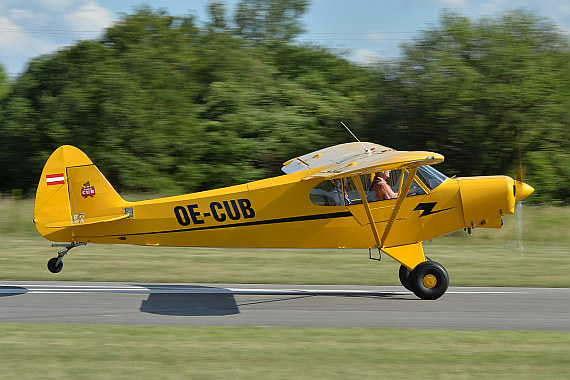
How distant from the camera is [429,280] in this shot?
1034 cm

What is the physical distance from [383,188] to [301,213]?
1344 mm

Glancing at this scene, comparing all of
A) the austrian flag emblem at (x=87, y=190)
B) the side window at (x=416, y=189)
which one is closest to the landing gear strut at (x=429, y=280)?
the side window at (x=416, y=189)

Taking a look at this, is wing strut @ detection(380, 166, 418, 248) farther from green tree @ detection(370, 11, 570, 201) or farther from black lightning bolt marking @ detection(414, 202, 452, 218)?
green tree @ detection(370, 11, 570, 201)

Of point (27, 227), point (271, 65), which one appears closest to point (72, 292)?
point (27, 227)

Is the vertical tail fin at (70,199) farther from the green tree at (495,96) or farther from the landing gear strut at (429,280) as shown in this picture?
the green tree at (495,96)

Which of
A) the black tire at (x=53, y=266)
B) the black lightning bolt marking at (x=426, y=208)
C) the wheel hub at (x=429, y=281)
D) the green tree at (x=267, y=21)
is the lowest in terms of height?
the green tree at (x=267, y=21)

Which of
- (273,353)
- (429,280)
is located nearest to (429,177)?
(429,280)

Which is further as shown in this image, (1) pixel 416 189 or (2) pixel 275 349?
(1) pixel 416 189

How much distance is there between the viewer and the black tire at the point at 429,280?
33.8ft

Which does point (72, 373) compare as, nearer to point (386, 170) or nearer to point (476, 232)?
point (386, 170)

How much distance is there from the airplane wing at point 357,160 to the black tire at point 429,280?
165cm

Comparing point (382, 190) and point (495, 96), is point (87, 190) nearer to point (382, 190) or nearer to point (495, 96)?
point (382, 190)

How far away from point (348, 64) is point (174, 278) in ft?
89.2

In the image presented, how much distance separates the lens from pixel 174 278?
492 inches
